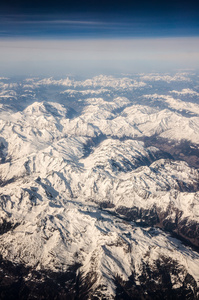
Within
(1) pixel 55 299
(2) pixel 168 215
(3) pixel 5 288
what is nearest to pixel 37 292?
(1) pixel 55 299

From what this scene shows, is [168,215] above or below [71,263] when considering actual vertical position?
below

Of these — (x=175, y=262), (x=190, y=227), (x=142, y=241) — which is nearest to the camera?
(x=175, y=262)

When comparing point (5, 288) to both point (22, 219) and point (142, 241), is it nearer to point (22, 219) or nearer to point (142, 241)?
point (22, 219)

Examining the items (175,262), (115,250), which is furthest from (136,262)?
(175,262)

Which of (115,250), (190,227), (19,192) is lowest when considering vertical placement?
(190,227)

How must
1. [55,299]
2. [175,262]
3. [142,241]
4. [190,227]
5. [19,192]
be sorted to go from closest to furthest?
[55,299]
[175,262]
[142,241]
[19,192]
[190,227]

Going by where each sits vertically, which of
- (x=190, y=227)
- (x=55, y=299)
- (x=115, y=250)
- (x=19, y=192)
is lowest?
(x=190, y=227)

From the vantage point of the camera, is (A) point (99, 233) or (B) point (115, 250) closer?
(B) point (115, 250)

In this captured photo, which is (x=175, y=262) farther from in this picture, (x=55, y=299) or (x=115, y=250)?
(x=55, y=299)

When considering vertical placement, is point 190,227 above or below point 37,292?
below
